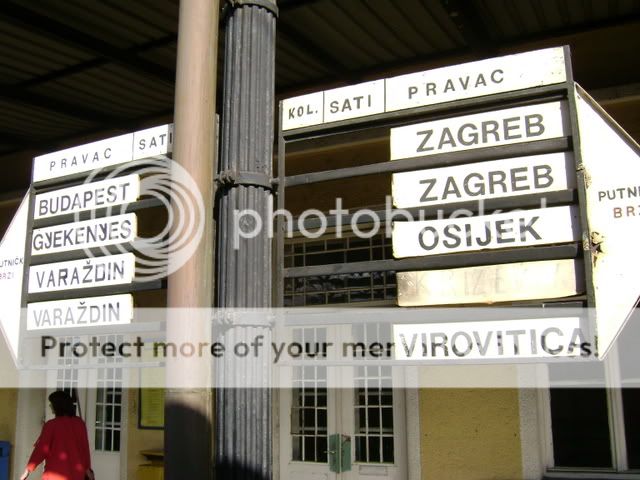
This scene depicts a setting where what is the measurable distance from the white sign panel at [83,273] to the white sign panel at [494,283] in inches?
47.1

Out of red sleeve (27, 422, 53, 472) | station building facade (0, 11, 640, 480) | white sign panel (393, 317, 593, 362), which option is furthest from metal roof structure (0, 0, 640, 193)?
white sign panel (393, 317, 593, 362)

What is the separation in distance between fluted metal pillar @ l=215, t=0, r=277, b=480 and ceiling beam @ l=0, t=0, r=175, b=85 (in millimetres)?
3262

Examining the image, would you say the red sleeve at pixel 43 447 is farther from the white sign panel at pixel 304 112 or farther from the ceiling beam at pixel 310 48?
the white sign panel at pixel 304 112

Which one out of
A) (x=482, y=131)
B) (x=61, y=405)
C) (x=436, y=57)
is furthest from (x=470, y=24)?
(x=61, y=405)

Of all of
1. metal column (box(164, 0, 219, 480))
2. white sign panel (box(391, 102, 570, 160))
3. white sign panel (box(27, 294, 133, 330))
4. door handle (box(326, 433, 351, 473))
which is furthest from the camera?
door handle (box(326, 433, 351, 473))

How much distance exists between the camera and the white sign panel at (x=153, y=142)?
3.01 meters

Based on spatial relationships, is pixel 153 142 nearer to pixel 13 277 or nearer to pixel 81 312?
pixel 81 312

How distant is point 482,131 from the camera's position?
263cm

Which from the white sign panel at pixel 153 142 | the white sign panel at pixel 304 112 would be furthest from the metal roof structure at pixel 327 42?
the white sign panel at pixel 304 112

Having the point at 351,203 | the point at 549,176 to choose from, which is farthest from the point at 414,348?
the point at 351,203

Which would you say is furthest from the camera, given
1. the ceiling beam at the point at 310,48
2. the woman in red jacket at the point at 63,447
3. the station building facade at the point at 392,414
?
the ceiling beam at the point at 310,48

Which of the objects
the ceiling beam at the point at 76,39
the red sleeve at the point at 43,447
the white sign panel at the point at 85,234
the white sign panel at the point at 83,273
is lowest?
the red sleeve at the point at 43,447

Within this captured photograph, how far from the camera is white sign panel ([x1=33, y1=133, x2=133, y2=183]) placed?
10.5 ft

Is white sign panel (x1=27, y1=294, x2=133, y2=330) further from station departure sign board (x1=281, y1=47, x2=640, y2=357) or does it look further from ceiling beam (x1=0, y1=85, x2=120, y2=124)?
ceiling beam (x1=0, y1=85, x2=120, y2=124)
